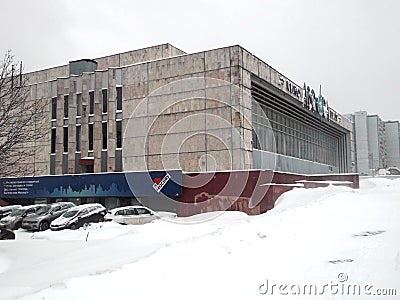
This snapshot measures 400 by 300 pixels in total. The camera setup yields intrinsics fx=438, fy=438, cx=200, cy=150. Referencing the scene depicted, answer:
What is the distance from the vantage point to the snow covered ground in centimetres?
704

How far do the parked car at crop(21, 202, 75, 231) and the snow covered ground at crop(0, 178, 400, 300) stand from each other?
717 centimetres

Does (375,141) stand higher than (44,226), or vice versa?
(375,141)

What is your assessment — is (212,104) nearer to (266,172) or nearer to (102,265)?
(266,172)

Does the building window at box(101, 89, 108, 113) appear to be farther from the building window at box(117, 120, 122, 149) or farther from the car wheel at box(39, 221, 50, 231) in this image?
the car wheel at box(39, 221, 50, 231)

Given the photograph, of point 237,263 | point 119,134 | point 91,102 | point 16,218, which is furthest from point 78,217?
point 91,102

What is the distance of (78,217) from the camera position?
22922 millimetres

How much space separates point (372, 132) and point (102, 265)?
110121 mm

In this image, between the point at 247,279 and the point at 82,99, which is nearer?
the point at 247,279

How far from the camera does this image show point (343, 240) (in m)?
10.2

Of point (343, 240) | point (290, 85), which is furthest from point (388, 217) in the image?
point (290, 85)

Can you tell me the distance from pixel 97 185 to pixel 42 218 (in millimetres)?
7151

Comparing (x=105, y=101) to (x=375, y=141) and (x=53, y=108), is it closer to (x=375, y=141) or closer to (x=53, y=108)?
(x=53, y=108)

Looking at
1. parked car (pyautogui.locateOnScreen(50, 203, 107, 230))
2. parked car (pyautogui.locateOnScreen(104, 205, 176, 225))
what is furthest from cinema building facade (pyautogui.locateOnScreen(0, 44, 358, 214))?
parked car (pyautogui.locateOnScreen(50, 203, 107, 230))

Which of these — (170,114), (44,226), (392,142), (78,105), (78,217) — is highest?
(392,142)
